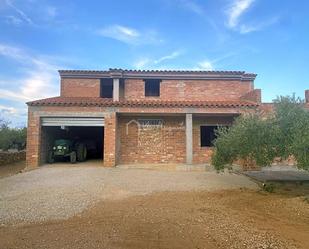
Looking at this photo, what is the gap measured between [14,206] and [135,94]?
13.0 m

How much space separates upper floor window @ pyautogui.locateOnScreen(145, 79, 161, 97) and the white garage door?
4821 millimetres

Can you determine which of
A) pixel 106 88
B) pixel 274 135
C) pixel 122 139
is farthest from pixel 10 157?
pixel 274 135

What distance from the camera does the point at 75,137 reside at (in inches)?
859

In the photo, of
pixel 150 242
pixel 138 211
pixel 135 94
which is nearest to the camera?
pixel 150 242

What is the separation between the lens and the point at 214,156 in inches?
457

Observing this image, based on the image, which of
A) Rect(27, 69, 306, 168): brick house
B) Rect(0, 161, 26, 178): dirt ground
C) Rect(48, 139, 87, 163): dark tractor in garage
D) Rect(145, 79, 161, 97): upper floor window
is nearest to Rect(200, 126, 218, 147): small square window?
Rect(27, 69, 306, 168): brick house

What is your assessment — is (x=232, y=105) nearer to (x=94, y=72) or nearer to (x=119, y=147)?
(x=119, y=147)

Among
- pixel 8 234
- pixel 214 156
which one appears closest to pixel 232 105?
pixel 214 156

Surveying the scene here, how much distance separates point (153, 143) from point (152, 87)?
4.27 meters

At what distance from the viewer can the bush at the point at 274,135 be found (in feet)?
30.5

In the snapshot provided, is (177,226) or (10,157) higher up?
(10,157)

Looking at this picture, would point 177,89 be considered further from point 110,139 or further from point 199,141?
point 110,139

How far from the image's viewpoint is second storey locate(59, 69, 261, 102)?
2080 cm

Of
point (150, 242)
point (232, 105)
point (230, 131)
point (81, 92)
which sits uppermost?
point (81, 92)
